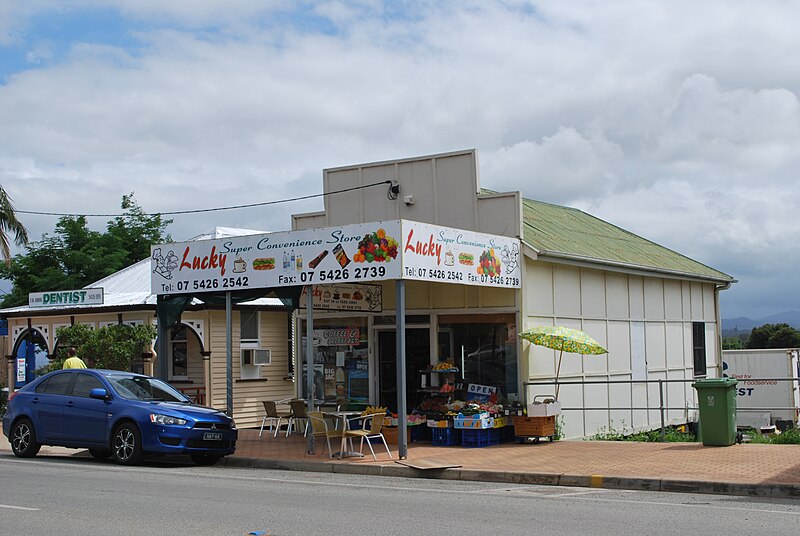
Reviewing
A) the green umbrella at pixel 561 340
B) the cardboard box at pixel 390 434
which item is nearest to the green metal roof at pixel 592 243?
the green umbrella at pixel 561 340

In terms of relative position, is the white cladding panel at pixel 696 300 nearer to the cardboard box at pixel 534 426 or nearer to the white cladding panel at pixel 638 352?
the white cladding panel at pixel 638 352

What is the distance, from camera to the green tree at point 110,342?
23.1 m

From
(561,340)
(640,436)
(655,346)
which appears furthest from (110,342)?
(655,346)

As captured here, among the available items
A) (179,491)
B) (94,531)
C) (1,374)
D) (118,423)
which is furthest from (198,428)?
(1,374)

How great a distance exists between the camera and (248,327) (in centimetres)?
2497

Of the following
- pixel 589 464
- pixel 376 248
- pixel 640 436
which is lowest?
pixel 640 436

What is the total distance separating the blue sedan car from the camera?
15.4 metres

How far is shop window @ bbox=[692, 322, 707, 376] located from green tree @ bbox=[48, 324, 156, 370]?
570 inches

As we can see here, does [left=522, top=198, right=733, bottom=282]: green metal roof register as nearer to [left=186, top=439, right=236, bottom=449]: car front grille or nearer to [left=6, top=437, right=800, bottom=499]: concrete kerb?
[left=6, top=437, right=800, bottom=499]: concrete kerb

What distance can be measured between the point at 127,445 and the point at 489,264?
7.11 m

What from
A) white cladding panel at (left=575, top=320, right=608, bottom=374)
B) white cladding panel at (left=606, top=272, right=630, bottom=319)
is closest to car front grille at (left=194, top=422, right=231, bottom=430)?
white cladding panel at (left=575, top=320, right=608, bottom=374)

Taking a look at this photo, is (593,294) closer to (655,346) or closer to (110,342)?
(655,346)

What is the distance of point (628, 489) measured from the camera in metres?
12.8

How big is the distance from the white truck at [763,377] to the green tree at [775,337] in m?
43.7
